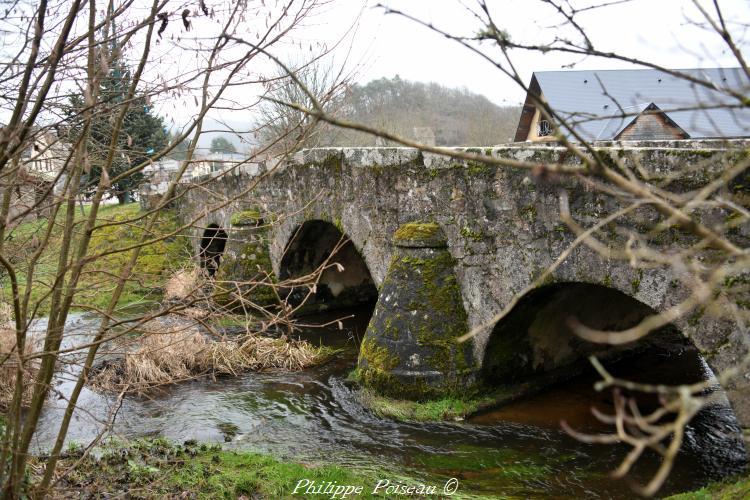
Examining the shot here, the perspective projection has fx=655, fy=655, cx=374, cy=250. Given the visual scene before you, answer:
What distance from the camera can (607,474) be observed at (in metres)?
5.89

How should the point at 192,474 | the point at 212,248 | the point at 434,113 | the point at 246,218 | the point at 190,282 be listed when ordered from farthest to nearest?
1. the point at 434,113
2. the point at 212,248
3. the point at 246,218
4. the point at 190,282
5. the point at 192,474

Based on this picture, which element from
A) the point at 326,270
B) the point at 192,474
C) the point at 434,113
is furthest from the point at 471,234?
the point at 434,113

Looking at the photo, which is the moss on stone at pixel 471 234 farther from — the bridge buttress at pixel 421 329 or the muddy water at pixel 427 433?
the muddy water at pixel 427 433

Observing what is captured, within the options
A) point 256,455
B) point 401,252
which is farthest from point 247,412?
point 401,252

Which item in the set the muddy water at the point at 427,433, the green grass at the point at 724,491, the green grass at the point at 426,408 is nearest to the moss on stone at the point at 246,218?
the muddy water at the point at 427,433

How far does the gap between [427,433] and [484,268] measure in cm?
188

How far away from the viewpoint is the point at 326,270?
13500 millimetres

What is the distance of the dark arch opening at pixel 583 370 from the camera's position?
6379 mm

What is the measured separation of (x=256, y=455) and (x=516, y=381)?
332cm

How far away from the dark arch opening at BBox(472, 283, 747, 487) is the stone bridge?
29 mm

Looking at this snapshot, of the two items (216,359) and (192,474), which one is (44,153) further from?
(216,359)

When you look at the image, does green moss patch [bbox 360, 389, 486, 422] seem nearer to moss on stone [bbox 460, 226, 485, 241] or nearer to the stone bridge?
the stone bridge

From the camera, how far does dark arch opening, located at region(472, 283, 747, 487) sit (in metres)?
6.38

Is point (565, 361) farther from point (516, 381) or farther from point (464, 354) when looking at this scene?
point (464, 354)
